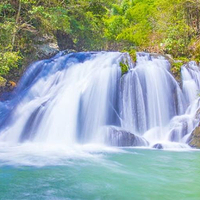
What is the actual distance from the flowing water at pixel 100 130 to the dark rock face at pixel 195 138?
124 mm

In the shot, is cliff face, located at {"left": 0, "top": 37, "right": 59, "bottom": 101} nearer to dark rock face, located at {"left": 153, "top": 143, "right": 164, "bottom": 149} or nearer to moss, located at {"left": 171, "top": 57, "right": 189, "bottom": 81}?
dark rock face, located at {"left": 153, "top": 143, "right": 164, "bottom": 149}

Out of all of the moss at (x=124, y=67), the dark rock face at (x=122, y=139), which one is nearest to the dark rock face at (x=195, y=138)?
the dark rock face at (x=122, y=139)

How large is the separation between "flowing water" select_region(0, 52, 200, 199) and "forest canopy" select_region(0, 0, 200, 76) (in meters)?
1.41

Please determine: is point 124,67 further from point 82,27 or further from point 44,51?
point 82,27

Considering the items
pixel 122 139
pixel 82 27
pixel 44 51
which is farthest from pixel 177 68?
pixel 44 51

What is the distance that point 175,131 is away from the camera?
6.81 metres

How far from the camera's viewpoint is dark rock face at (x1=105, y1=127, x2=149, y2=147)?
6449mm

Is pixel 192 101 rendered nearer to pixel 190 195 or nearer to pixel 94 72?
pixel 94 72

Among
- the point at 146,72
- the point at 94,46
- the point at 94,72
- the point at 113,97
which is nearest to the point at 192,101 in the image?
the point at 146,72

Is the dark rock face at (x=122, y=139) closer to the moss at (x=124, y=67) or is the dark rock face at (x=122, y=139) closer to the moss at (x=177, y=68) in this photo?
the moss at (x=124, y=67)

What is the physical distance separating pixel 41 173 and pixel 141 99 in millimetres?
4708

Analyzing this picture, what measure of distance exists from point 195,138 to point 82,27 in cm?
872

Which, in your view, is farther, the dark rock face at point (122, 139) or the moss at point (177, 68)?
the moss at point (177, 68)

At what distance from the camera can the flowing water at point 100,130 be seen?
3.66 metres
